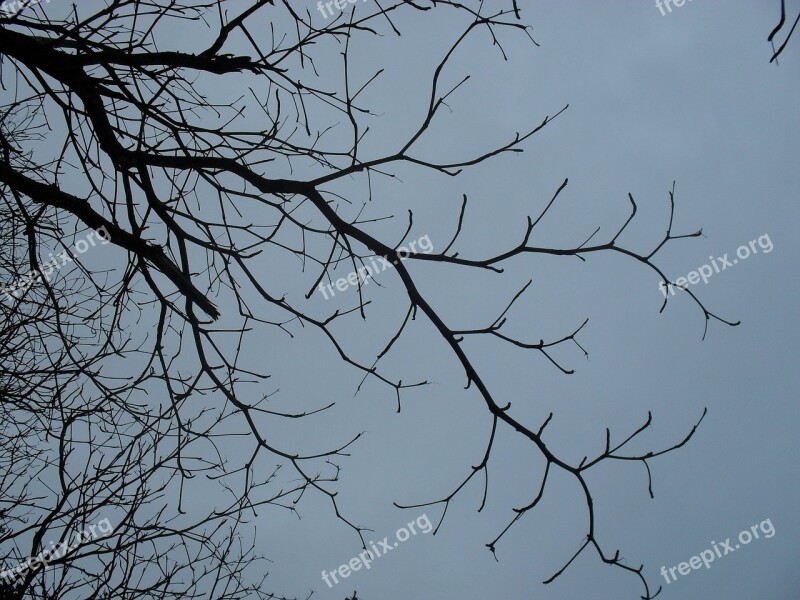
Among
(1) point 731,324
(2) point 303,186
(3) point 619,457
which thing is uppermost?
(2) point 303,186

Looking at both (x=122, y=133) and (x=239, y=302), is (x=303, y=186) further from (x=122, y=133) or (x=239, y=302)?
(x=122, y=133)

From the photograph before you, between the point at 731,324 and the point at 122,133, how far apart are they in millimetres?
2581

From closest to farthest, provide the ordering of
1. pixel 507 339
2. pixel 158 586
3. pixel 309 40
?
pixel 507 339
pixel 309 40
pixel 158 586

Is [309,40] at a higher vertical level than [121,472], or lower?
higher

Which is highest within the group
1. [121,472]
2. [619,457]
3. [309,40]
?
[309,40]

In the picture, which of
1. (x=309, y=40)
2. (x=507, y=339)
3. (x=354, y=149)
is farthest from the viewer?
(x=309, y=40)

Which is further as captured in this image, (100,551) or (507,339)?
(100,551)

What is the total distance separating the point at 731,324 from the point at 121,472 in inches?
135

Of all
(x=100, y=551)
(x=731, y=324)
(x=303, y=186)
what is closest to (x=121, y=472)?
(x=100, y=551)

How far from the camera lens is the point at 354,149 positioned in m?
2.34

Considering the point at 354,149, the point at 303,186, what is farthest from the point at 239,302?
the point at 354,149

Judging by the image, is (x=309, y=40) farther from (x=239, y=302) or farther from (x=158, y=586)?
(x=158, y=586)

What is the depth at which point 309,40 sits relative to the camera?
2.56 m

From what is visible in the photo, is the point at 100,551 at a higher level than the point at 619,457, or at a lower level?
higher
